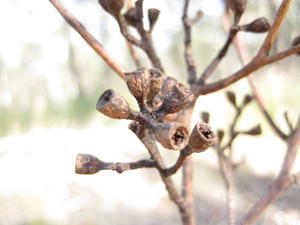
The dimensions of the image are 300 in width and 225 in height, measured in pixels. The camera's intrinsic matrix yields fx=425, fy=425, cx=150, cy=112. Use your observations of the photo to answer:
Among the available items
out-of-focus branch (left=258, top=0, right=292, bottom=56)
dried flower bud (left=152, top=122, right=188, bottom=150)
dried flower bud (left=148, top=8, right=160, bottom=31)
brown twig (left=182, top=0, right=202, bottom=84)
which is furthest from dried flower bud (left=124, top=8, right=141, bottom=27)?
dried flower bud (left=152, top=122, right=188, bottom=150)

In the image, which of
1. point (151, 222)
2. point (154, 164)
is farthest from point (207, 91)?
point (151, 222)

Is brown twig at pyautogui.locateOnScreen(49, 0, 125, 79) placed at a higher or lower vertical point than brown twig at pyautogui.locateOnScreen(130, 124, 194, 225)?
higher

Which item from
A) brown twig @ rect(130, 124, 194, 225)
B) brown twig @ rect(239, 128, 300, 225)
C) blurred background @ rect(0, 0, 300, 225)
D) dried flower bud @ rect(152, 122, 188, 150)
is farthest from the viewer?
blurred background @ rect(0, 0, 300, 225)

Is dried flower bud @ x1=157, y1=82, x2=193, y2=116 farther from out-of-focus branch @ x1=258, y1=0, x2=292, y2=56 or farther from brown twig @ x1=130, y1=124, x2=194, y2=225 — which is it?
out-of-focus branch @ x1=258, y1=0, x2=292, y2=56

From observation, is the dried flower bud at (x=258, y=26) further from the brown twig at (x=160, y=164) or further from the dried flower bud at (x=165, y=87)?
the brown twig at (x=160, y=164)

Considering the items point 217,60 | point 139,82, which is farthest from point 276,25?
point 139,82

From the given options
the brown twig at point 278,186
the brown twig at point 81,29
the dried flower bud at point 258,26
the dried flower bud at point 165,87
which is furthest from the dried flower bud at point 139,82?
the brown twig at point 278,186
